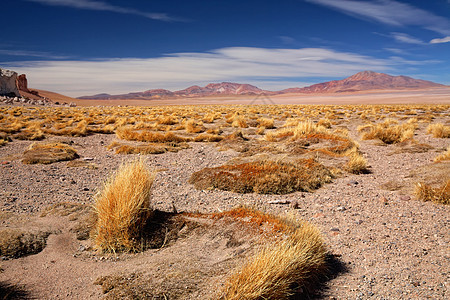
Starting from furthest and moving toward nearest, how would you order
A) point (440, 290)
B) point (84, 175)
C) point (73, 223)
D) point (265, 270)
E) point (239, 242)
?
point (84, 175) → point (73, 223) → point (239, 242) → point (440, 290) → point (265, 270)

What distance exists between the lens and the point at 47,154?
30.6ft

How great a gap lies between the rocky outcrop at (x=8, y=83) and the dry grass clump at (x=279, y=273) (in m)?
81.8

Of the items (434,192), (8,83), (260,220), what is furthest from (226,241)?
(8,83)

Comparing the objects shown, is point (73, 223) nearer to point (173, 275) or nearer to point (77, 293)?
point (77, 293)

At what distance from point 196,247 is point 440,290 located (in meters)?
2.53

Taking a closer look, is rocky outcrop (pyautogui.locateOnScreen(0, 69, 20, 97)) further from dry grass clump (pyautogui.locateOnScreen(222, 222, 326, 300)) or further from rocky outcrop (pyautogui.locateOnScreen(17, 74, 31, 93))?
dry grass clump (pyautogui.locateOnScreen(222, 222, 326, 300))

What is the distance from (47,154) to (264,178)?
7.02 m

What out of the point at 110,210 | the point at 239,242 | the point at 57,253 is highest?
the point at 110,210

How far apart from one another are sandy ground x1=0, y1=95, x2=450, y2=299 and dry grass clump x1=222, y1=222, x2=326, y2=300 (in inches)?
7.5

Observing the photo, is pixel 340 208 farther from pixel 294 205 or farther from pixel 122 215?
pixel 122 215

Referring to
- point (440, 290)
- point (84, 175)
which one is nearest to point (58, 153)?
point (84, 175)

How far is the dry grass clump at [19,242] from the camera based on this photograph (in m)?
3.67

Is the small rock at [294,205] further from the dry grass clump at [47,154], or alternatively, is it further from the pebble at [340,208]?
the dry grass clump at [47,154]

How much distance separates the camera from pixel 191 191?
6.43 m
